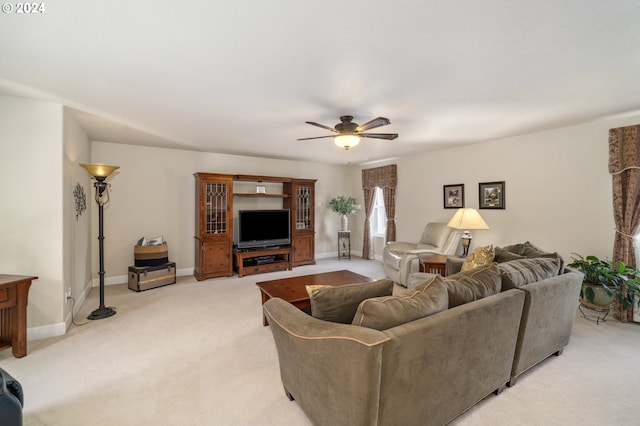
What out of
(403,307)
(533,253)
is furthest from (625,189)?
(403,307)

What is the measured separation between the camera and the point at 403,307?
5.07 feet

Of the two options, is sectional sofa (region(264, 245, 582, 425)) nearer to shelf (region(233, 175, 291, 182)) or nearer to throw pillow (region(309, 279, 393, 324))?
throw pillow (region(309, 279, 393, 324))

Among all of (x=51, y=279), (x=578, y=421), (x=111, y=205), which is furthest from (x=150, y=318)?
(x=578, y=421)

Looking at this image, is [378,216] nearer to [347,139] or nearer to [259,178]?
[259,178]

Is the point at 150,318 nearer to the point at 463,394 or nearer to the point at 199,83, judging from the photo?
the point at 199,83

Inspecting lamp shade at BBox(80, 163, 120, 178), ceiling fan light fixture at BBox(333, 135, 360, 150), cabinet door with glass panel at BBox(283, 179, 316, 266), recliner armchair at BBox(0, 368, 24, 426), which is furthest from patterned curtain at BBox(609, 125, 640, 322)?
lamp shade at BBox(80, 163, 120, 178)

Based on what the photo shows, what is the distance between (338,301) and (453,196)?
14.0 feet

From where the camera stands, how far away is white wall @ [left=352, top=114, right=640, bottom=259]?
3529mm

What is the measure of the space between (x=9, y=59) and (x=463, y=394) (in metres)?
3.91

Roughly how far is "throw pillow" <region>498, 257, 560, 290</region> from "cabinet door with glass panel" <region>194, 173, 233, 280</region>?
4501 millimetres

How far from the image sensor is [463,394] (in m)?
1.76

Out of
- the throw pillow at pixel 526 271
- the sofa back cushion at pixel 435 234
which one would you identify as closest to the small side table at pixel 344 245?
the sofa back cushion at pixel 435 234

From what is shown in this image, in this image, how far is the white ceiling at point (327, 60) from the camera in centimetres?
153

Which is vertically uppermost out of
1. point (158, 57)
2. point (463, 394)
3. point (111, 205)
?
point (158, 57)
